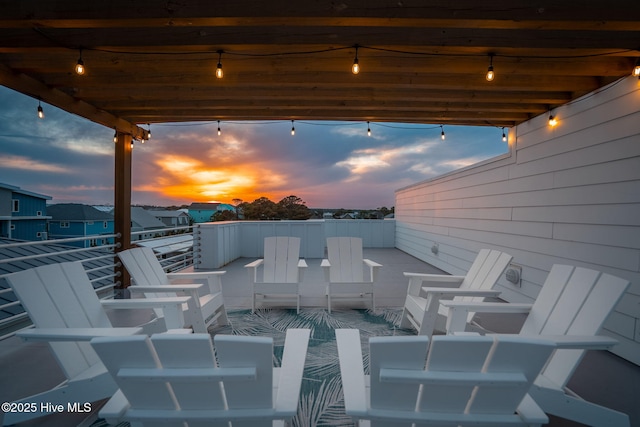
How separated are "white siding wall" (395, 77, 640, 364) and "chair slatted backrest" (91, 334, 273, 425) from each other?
3.34 meters

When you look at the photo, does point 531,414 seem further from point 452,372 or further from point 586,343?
point 586,343

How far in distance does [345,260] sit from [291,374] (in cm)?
299

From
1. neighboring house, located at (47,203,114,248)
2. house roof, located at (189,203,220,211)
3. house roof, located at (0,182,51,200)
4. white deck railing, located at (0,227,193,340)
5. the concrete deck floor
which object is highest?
house roof, located at (0,182,51,200)

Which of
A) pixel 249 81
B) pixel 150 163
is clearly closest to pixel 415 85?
pixel 249 81

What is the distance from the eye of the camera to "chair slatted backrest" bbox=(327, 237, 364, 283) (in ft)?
14.1

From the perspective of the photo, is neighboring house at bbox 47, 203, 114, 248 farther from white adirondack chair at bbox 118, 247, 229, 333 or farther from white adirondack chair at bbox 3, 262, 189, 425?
white adirondack chair at bbox 3, 262, 189, 425

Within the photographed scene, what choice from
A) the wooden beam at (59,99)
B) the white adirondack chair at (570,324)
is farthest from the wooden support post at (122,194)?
the white adirondack chair at (570,324)

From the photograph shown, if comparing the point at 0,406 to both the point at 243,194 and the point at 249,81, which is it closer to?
the point at 249,81

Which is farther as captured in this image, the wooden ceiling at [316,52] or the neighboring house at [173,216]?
the neighboring house at [173,216]

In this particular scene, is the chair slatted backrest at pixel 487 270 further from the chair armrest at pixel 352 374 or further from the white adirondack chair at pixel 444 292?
the chair armrest at pixel 352 374

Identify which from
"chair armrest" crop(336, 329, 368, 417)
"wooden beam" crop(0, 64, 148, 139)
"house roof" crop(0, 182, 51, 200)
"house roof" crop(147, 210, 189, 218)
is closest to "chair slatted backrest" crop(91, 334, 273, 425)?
"chair armrest" crop(336, 329, 368, 417)

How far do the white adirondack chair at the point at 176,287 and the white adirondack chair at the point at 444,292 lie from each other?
1983 mm

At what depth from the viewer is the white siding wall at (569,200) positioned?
2.83 metres

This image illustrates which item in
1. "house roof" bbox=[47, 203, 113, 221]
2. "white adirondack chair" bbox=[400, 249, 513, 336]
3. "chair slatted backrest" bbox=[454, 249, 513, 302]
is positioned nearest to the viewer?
"white adirondack chair" bbox=[400, 249, 513, 336]
